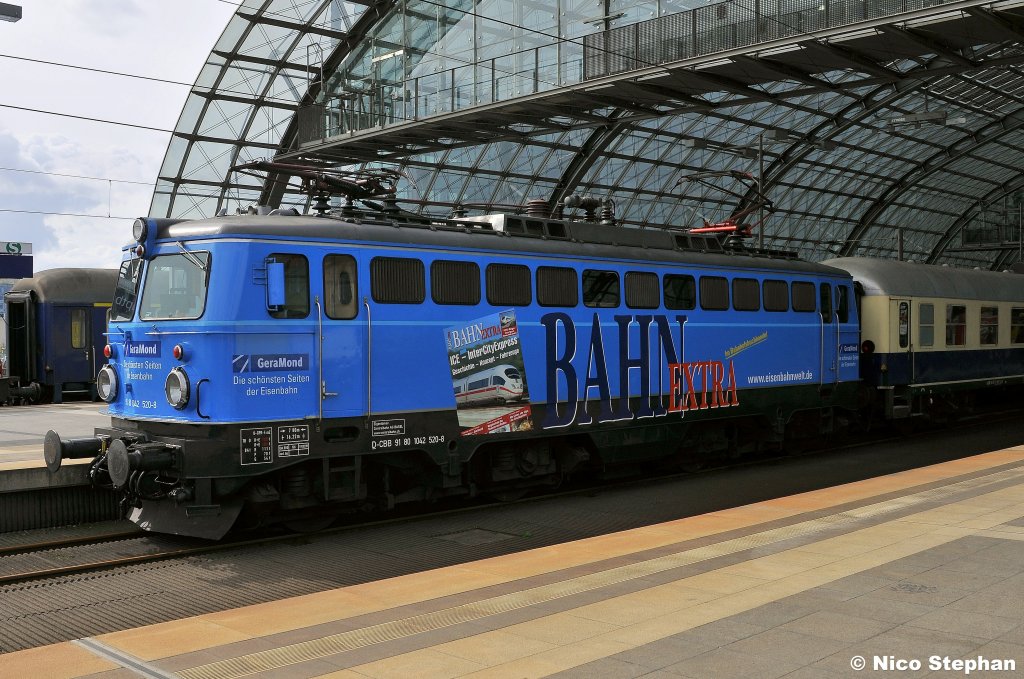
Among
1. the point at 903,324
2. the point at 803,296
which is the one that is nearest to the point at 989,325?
the point at 903,324

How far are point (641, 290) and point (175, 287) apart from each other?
7.40m

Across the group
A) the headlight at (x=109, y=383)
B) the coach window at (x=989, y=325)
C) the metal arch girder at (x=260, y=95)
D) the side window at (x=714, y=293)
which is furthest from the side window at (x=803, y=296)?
the metal arch girder at (x=260, y=95)

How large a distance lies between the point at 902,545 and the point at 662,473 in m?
A: 8.75

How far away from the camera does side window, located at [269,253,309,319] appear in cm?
1153

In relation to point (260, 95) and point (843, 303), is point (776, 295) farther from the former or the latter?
point (260, 95)

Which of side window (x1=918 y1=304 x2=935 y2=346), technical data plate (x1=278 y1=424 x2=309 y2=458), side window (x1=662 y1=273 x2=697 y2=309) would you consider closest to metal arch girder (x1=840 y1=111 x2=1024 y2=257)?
side window (x1=918 y1=304 x2=935 y2=346)

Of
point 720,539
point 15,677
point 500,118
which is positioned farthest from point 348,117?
point 15,677

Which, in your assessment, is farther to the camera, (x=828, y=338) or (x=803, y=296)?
(x=828, y=338)

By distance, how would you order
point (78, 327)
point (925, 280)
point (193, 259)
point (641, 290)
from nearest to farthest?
point (193, 259) → point (641, 290) → point (925, 280) → point (78, 327)

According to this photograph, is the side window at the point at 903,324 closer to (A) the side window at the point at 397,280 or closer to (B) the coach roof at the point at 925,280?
(B) the coach roof at the point at 925,280

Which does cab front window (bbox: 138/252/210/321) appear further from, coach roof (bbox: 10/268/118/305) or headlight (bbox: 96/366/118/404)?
coach roof (bbox: 10/268/118/305)

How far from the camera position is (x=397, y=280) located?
41.4ft

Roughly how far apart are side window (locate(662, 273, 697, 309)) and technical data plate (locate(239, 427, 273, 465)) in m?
7.53

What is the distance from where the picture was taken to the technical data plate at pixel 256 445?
11.1m
